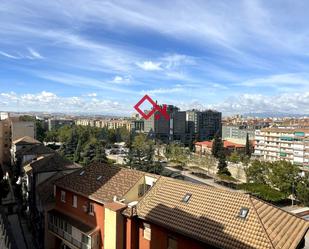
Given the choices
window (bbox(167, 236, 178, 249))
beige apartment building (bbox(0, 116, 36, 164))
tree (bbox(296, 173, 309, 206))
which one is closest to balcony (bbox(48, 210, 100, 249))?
window (bbox(167, 236, 178, 249))

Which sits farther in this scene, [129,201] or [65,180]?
[65,180]

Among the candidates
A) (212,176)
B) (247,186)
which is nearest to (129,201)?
(247,186)

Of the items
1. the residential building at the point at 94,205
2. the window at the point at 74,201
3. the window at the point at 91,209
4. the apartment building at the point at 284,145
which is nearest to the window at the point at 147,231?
the residential building at the point at 94,205

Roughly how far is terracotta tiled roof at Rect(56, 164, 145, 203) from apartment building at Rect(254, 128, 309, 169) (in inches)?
2204

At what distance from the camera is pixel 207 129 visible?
405 ft

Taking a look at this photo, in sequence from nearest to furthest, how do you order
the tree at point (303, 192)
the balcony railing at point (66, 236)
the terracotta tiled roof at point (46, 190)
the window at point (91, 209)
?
1. the balcony railing at point (66, 236)
2. the window at point (91, 209)
3. the terracotta tiled roof at point (46, 190)
4. the tree at point (303, 192)

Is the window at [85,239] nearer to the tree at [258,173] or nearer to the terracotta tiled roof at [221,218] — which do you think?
the terracotta tiled roof at [221,218]


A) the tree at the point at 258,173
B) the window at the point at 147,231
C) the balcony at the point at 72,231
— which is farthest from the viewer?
the tree at the point at 258,173

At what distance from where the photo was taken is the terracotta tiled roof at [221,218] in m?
12.0

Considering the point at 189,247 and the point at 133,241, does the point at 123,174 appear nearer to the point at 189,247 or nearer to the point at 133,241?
the point at 133,241

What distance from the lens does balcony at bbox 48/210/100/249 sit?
16.6m

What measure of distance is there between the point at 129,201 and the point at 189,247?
5.14 metres

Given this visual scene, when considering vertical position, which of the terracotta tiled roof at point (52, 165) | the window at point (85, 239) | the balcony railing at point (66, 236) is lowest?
the balcony railing at point (66, 236)

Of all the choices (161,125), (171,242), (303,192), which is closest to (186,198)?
(171,242)
